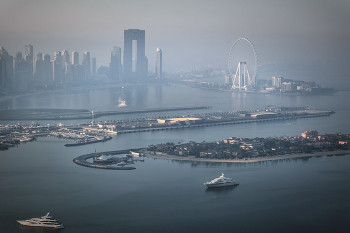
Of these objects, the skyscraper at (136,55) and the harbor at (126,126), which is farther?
the skyscraper at (136,55)

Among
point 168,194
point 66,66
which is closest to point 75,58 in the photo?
point 66,66

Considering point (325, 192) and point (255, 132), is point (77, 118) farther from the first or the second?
point (325, 192)

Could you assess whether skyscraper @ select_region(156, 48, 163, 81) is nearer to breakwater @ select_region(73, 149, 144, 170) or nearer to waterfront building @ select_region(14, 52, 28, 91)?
waterfront building @ select_region(14, 52, 28, 91)

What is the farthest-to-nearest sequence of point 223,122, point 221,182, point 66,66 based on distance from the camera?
point 66,66 < point 223,122 < point 221,182

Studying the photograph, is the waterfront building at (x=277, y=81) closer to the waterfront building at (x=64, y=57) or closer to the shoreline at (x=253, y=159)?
the waterfront building at (x=64, y=57)

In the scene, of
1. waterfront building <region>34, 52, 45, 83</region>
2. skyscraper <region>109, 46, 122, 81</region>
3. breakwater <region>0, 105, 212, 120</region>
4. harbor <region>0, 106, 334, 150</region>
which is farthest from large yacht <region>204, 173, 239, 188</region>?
skyscraper <region>109, 46, 122, 81</region>

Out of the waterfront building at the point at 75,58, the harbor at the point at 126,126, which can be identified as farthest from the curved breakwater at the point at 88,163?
the waterfront building at the point at 75,58

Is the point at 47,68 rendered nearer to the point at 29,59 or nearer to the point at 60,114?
the point at 29,59
